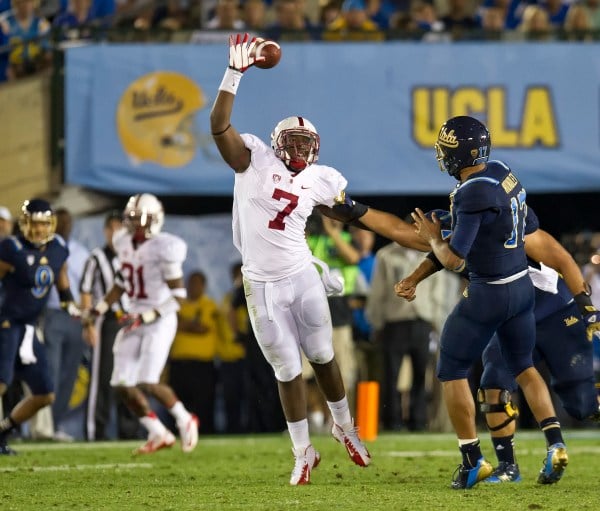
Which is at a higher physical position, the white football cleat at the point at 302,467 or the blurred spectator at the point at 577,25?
the blurred spectator at the point at 577,25

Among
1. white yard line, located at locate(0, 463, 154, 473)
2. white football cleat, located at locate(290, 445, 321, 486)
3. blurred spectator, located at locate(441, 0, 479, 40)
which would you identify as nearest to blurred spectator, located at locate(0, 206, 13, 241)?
white yard line, located at locate(0, 463, 154, 473)

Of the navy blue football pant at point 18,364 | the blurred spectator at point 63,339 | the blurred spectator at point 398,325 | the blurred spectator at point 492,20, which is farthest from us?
the blurred spectator at point 492,20

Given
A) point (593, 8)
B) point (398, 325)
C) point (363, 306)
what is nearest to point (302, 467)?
point (398, 325)

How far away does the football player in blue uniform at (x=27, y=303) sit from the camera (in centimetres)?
962

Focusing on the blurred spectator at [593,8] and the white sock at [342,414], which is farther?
the blurred spectator at [593,8]

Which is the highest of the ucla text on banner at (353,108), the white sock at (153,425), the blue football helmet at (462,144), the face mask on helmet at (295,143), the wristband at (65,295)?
the ucla text on banner at (353,108)

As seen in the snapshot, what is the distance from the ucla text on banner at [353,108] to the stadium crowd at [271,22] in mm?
184

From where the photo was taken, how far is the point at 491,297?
670 centimetres

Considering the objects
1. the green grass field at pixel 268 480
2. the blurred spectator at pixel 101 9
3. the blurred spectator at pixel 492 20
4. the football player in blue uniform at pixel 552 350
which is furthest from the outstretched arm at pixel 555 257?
the blurred spectator at pixel 101 9

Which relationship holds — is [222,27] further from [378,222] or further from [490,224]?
[490,224]

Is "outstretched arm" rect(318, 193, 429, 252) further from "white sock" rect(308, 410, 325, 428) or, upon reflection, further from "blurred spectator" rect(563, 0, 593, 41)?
"blurred spectator" rect(563, 0, 593, 41)

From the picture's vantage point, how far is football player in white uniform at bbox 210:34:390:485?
7328mm

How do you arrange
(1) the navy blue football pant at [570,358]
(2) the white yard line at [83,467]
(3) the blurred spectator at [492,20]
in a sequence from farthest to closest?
(3) the blurred spectator at [492,20]
(2) the white yard line at [83,467]
(1) the navy blue football pant at [570,358]

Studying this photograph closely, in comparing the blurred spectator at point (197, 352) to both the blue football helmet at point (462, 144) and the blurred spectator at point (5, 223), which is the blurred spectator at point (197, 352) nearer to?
the blurred spectator at point (5, 223)
